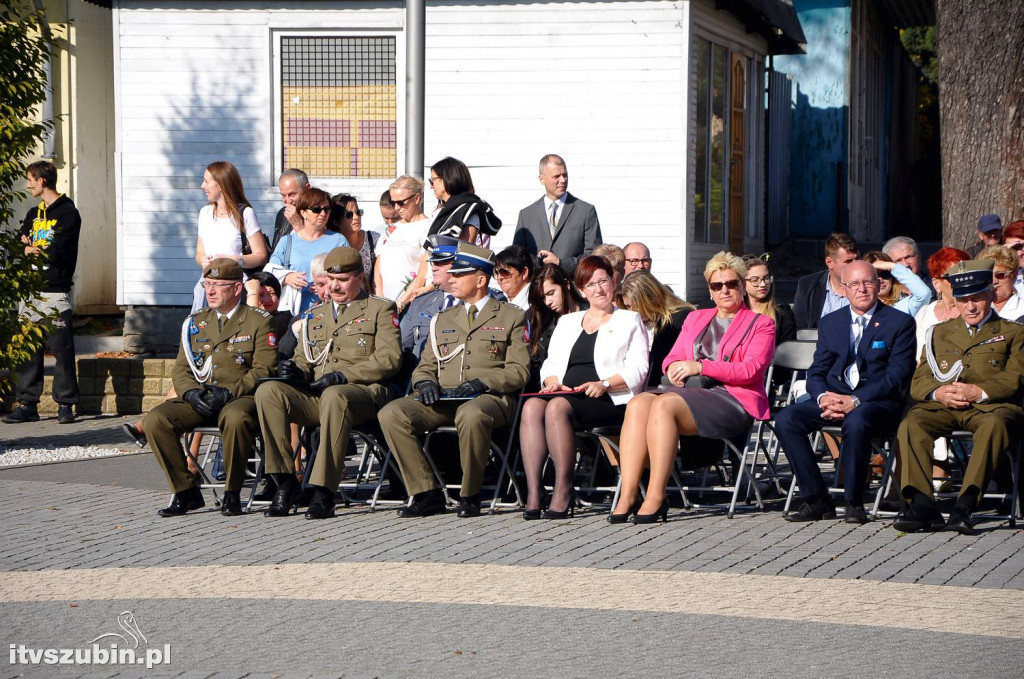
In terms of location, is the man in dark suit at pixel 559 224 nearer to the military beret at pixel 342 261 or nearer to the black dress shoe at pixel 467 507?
the military beret at pixel 342 261

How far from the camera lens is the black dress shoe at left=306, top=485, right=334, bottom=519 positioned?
8.92m

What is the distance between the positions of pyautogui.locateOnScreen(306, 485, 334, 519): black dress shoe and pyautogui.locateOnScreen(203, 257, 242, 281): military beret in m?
1.63

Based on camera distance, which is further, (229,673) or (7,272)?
(7,272)

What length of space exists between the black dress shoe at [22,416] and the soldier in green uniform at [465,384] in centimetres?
633

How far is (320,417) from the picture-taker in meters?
9.15

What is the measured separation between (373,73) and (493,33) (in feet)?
5.17

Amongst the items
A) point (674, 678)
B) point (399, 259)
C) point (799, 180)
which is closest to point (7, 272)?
point (399, 259)

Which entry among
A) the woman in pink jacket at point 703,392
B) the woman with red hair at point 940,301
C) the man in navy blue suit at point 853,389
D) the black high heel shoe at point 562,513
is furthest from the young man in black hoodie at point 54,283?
the woman with red hair at point 940,301

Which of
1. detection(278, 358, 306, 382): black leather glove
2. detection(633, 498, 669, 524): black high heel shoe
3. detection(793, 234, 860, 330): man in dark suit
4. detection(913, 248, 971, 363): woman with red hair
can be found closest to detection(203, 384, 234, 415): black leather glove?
detection(278, 358, 306, 382): black leather glove

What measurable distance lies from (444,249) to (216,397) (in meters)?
1.79

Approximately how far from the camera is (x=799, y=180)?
22562 mm

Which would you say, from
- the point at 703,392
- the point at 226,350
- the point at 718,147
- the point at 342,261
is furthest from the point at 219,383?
the point at 718,147

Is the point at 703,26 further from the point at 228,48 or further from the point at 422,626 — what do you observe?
the point at 422,626

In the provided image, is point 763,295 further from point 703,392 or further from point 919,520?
point 919,520
